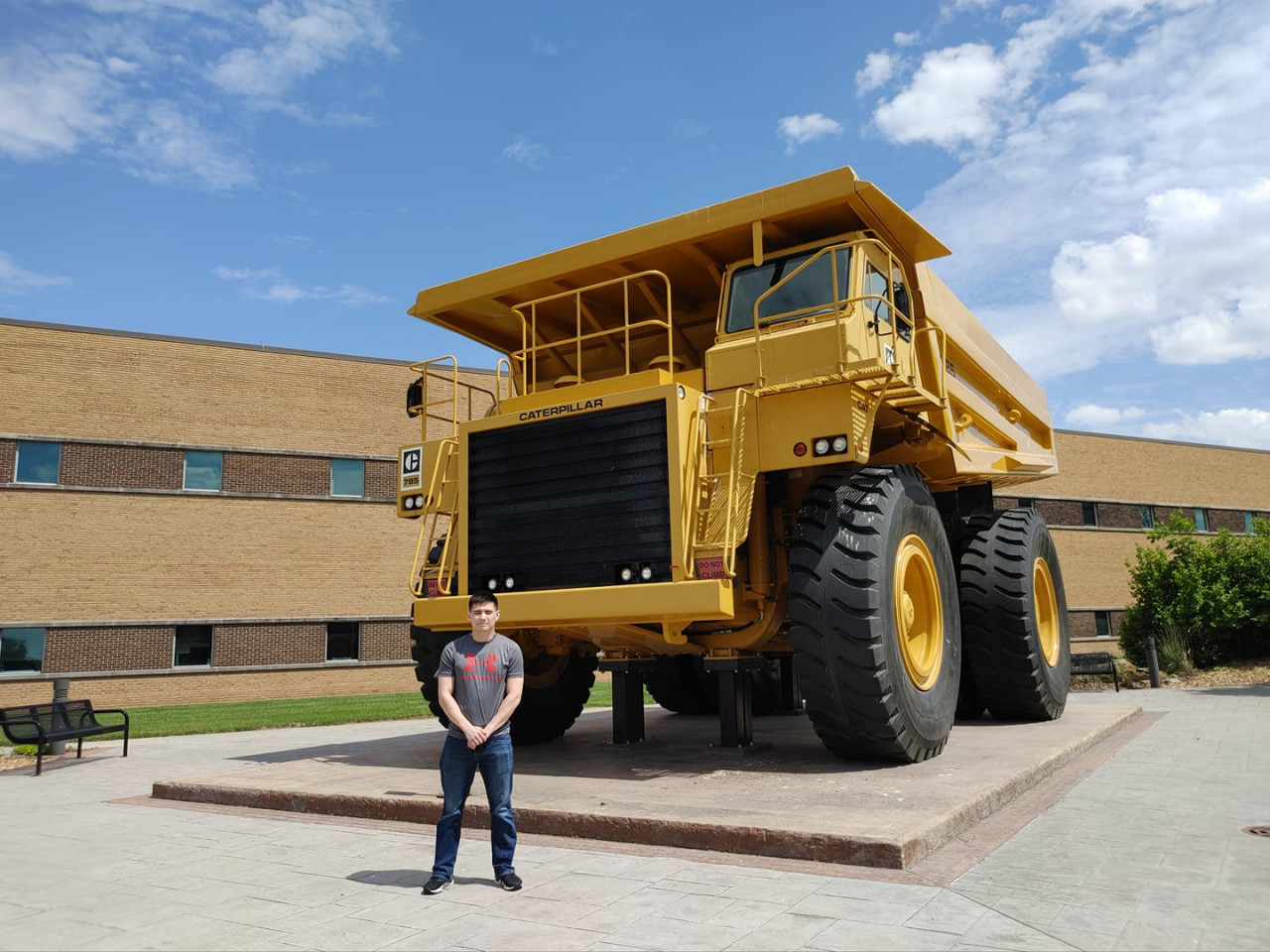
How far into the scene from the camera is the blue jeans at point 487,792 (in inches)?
173

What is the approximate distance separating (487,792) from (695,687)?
8.00m

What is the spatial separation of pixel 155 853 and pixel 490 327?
5.52 meters

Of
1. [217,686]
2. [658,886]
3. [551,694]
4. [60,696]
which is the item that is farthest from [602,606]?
[217,686]

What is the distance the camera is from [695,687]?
40.4 ft

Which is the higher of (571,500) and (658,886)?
(571,500)

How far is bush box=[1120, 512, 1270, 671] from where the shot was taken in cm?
1894

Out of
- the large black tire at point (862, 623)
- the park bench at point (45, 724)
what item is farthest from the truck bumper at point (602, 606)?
the park bench at point (45, 724)

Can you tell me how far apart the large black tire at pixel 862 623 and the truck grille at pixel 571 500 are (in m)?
1.06

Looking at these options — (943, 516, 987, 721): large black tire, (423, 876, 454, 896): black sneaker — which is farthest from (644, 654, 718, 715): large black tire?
(423, 876, 454, 896): black sneaker

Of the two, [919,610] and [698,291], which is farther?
[698,291]

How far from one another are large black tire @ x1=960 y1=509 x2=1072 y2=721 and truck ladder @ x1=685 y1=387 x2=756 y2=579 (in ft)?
13.3

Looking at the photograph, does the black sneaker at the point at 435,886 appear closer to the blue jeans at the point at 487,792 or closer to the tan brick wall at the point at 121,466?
the blue jeans at the point at 487,792

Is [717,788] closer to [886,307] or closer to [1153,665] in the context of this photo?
[886,307]

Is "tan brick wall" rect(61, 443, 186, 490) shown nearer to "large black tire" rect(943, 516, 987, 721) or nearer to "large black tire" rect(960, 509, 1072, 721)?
"large black tire" rect(943, 516, 987, 721)
